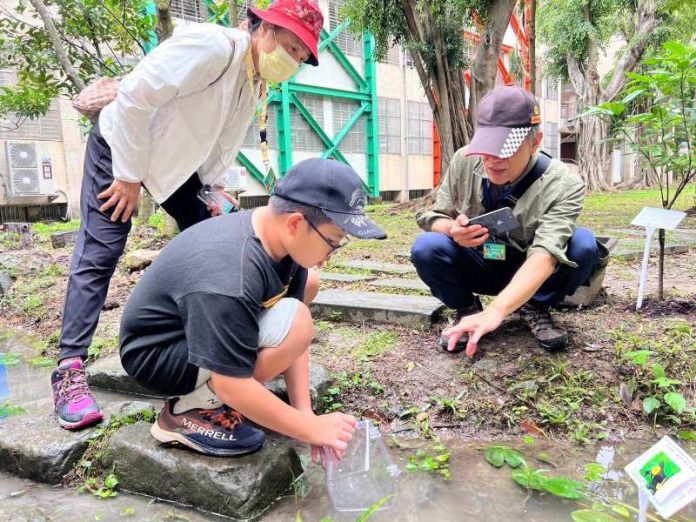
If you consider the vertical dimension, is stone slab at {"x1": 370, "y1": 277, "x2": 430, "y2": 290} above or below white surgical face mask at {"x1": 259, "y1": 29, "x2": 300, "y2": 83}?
below

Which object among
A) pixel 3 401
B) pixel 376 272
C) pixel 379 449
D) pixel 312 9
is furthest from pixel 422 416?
pixel 376 272

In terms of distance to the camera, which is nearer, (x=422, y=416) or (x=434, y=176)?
(x=422, y=416)

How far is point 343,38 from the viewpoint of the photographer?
14.9 metres

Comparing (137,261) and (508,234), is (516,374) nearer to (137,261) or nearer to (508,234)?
(508,234)

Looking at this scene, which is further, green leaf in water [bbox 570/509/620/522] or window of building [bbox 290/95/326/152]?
window of building [bbox 290/95/326/152]

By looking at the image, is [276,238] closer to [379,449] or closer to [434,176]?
[379,449]

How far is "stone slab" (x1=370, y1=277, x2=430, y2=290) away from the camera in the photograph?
3.34m

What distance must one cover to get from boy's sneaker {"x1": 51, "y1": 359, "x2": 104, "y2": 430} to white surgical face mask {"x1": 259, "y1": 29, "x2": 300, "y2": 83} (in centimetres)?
123

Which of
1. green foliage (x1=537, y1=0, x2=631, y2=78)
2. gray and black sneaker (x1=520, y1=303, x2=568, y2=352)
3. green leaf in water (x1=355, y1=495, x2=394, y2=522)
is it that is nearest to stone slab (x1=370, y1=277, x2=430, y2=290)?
gray and black sneaker (x1=520, y1=303, x2=568, y2=352)

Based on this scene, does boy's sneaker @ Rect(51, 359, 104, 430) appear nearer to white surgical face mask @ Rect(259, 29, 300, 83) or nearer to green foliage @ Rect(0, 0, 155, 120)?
white surgical face mask @ Rect(259, 29, 300, 83)

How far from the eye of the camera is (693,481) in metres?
1.13

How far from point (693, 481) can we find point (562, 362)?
0.99 metres

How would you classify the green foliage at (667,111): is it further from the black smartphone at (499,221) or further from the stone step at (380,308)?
the stone step at (380,308)

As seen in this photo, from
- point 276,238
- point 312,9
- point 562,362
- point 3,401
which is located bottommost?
point 3,401
